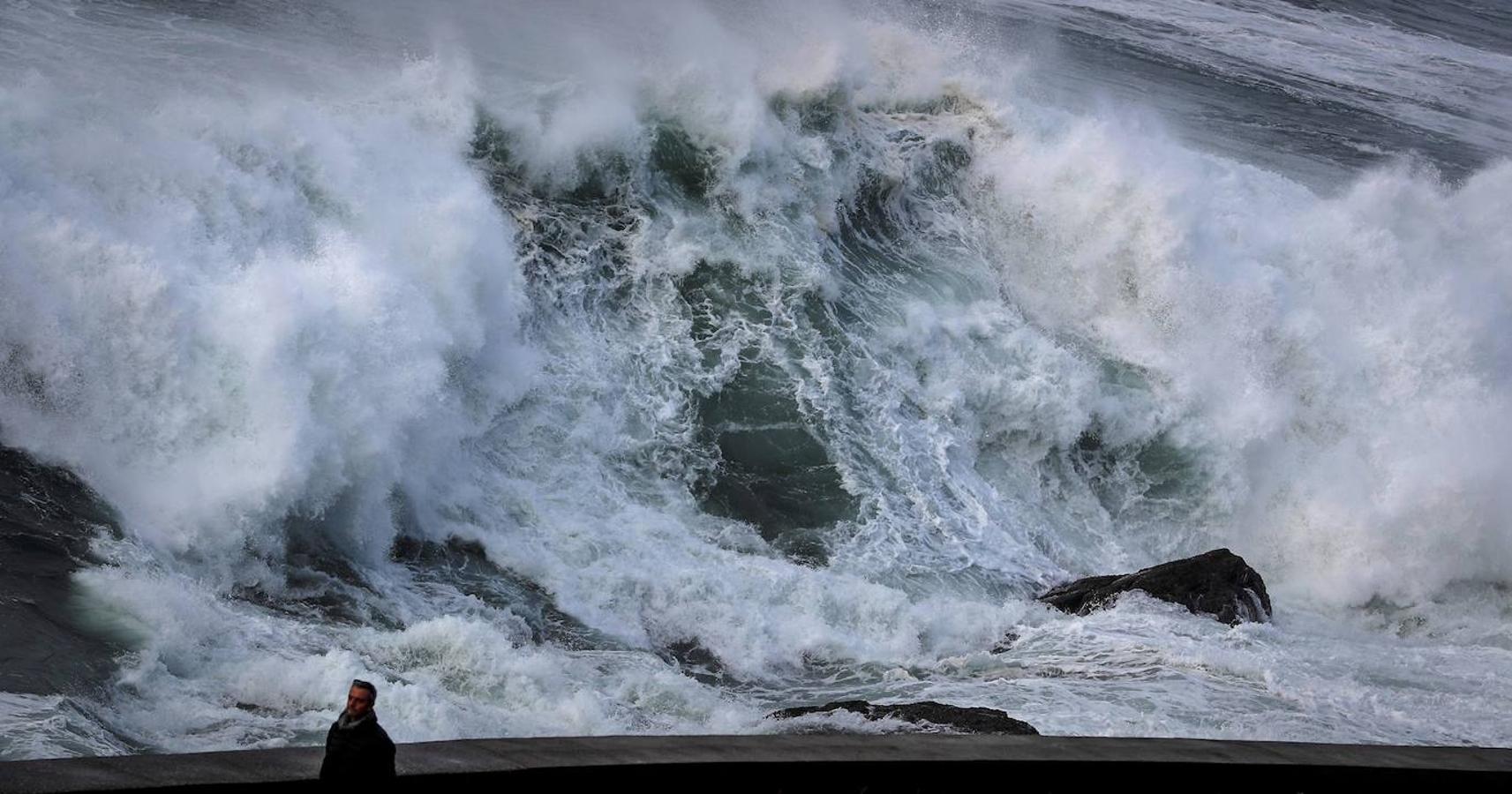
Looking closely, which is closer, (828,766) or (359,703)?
(359,703)

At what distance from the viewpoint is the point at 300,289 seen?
11.7 metres

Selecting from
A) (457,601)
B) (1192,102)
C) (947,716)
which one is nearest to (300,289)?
(457,601)

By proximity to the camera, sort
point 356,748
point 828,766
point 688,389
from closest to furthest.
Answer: point 356,748 → point 828,766 → point 688,389

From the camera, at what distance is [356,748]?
4688 mm

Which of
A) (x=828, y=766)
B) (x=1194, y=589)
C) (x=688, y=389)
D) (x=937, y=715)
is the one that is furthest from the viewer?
(x=688, y=389)

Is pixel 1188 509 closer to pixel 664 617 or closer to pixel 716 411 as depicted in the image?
pixel 716 411

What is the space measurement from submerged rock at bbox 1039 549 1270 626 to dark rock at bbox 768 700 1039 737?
3673 millimetres

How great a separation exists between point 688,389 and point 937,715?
5.89 meters

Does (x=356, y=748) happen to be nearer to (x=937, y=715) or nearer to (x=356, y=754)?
(x=356, y=754)

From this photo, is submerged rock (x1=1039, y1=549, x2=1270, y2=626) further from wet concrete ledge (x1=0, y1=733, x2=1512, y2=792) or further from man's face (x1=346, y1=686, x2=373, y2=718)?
man's face (x1=346, y1=686, x2=373, y2=718)

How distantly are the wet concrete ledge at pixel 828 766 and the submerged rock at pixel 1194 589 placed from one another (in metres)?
5.14

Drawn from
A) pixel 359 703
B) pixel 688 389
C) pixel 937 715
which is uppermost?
pixel 359 703

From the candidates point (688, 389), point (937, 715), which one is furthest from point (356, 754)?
point (688, 389)

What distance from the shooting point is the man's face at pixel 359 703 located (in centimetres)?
472
